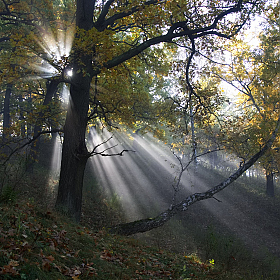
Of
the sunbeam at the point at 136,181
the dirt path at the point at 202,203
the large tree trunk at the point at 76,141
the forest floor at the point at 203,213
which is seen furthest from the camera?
the sunbeam at the point at 136,181

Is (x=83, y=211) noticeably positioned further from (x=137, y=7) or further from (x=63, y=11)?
(x=63, y=11)

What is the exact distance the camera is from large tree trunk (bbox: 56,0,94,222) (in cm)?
736

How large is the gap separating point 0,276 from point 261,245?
1545 cm

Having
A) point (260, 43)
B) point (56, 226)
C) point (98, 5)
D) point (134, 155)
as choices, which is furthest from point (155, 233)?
point (134, 155)

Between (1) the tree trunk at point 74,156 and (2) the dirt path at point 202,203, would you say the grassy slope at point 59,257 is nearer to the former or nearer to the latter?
(1) the tree trunk at point 74,156

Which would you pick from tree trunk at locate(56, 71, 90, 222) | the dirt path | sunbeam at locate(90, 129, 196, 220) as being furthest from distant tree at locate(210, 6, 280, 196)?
tree trunk at locate(56, 71, 90, 222)

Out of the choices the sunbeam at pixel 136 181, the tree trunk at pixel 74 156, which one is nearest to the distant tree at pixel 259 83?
the sunbeam at pixel 136 181

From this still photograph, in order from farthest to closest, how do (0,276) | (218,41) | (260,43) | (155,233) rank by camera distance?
1. (260,43)
2. (155,233)
3. (218,41)
4. (0,276)

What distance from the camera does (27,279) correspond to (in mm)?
2490

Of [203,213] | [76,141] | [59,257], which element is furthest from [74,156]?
[203,213]

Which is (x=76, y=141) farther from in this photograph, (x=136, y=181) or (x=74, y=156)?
(x=136, y=181)

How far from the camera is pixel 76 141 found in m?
7.66

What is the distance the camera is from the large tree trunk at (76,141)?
7359 mm

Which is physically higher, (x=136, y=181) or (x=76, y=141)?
(x=76, y=141)
